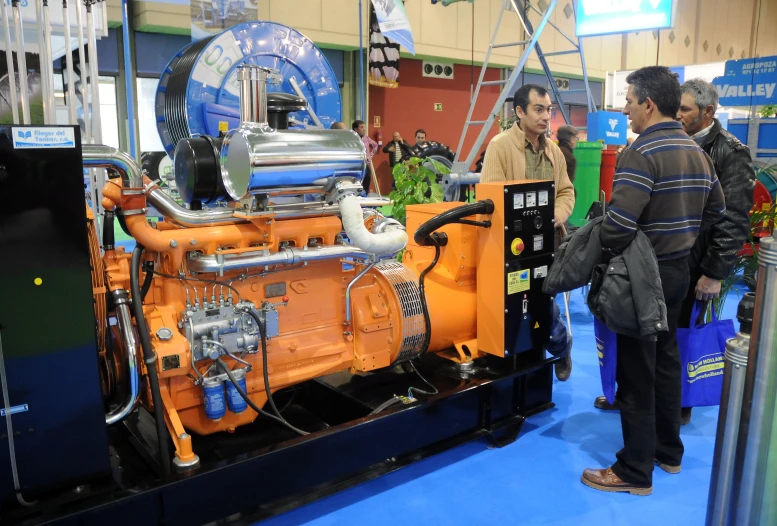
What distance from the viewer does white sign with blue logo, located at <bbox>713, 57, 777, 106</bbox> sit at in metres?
8.99

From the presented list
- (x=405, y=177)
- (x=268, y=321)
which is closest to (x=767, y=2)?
(x=405, y=177)

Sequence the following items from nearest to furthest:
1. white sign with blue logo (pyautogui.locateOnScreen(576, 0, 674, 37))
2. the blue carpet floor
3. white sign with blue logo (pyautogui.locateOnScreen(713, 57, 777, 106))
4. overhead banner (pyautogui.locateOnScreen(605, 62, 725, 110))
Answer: the blue carpet floor < white sign with blue logo (pyautogui.locateOnScreen(576, 0, 674, 37)) < white sign with blue logo (pyautogui.locateOnScreen(713, 57, 777, 106)) < overhead banner (pyautogui.locateOnScreen(605, 62, 725, 110))

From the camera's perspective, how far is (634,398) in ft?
8.93

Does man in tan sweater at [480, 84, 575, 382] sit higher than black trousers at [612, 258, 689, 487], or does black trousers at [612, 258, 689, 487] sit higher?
man in tan sweater at [480, 84, 575, 382]

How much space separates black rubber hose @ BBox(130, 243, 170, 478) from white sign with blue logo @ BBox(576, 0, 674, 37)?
718 cm

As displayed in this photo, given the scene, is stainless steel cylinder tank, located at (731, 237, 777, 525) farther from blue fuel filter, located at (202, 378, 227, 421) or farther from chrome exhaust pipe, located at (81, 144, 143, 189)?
chrome exhaust pipe, located at (81, 144, 143, 189)

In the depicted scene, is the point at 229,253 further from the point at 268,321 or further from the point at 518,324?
the point at 518,324

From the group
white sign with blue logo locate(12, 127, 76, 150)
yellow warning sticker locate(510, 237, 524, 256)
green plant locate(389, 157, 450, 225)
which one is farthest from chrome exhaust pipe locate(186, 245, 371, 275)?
green plant locate(389, 157, 450, 225)

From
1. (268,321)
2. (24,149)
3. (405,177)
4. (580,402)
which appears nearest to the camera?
(24,149)

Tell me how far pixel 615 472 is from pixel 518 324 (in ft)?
2.64

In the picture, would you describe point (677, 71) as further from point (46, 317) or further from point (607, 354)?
point (46, 317)

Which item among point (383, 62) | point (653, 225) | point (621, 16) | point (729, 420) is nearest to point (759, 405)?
point (729, 420)

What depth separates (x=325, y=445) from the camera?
256 cm

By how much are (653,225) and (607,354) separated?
28.5 inches
